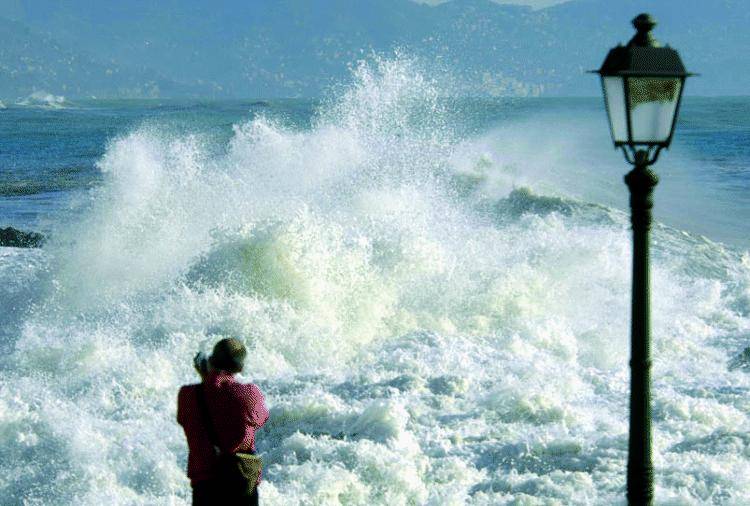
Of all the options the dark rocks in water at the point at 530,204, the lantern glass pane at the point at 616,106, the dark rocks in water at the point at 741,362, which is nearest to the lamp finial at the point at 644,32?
the lantern glass pane at the point at 616,106

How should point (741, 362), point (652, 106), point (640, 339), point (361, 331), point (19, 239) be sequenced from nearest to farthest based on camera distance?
1. point (652, 106)
2. point (640, 339)
3. point (741, 362)
4. point (361, 331)
5. point (19, 239)

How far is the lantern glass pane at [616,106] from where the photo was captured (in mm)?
4367

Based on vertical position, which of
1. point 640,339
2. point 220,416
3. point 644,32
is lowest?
point 220,416

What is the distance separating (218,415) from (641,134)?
2348 mm

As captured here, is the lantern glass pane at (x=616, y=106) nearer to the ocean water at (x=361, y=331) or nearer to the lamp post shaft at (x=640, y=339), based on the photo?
the lamp post shaft at (x=640, y=339)

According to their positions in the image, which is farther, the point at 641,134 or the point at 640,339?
the point at 640,339

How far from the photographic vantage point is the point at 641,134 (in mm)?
4422

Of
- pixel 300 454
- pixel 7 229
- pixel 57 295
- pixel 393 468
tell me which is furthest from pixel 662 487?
pixel 7 229

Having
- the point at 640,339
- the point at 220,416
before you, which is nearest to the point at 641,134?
the point at 640,339

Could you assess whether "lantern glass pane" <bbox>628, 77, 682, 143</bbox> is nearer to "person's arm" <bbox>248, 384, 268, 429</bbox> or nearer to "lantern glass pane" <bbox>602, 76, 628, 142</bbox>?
"lantern glass pane" <bbox>602, 76, 628, 142</bbox>

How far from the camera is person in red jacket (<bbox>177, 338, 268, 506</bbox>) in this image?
15.4 feet

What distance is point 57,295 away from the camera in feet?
47.4

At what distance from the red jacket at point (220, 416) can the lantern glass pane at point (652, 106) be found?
7.06 feet

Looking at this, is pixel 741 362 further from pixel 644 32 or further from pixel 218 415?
pixel 218 415
